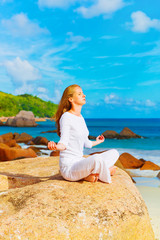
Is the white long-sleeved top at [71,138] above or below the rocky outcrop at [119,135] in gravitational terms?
above

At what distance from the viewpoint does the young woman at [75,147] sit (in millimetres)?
3303

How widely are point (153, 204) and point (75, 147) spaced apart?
2.91 meters

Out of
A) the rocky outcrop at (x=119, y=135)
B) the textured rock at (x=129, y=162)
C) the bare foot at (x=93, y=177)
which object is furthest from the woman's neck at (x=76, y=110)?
the rocky outcrop at (x=119, y=135)

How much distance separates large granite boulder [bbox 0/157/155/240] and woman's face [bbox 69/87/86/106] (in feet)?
3.80

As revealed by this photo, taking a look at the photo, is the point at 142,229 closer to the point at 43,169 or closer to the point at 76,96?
the point at 76,96

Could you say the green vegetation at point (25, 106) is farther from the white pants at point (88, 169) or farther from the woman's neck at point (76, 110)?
the white pants at point (88, 169)

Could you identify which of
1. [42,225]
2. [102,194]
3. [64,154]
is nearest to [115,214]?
[102,194]

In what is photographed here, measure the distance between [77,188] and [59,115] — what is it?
1185 millimetres

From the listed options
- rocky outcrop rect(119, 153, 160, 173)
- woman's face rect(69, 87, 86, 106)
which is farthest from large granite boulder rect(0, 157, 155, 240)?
rocky outcrop rect(119, 153, 160, 173)

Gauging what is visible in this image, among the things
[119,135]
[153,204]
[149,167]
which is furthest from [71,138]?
[119,135]

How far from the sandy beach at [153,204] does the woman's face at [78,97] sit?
244 centimetres

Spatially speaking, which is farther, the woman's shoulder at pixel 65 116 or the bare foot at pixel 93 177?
the woman's shoulder at pixel 65 116

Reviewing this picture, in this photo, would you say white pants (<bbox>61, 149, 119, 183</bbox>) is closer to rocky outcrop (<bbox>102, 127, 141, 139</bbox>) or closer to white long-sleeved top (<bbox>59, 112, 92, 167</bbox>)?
white long-sleeved top (<bbox>59, 112, 92, 167</bbox>)

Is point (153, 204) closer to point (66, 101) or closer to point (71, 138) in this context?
point (71, 138)
